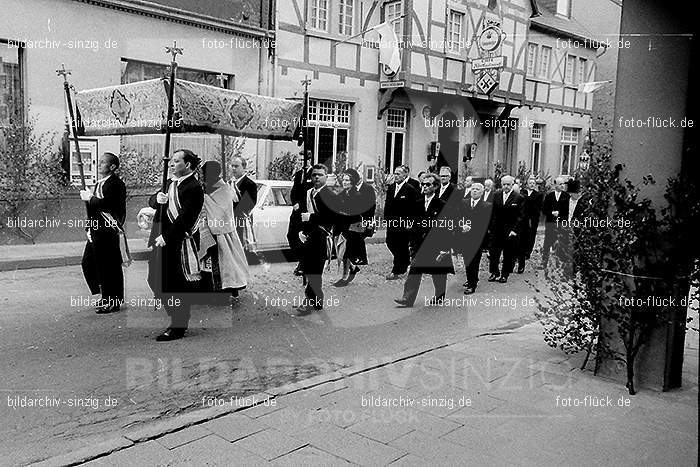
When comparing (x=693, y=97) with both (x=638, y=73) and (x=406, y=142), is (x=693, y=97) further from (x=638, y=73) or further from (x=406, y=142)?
(x=406, y=142)

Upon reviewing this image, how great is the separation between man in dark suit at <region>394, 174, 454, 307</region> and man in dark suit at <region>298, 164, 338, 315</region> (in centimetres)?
121

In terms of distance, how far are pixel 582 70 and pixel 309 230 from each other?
24505mm

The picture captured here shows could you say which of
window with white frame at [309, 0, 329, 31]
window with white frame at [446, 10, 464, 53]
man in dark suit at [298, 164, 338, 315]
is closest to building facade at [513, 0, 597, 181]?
window with white frame at [446, 10, 464, 53]

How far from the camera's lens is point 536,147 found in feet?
90.5

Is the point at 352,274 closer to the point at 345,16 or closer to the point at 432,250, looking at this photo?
the point at 432,250

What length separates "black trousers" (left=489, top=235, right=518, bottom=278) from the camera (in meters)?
11.2

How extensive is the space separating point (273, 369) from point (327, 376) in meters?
0.64

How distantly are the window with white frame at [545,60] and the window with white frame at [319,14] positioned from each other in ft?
37.8

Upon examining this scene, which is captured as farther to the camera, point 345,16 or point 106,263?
point 345,16

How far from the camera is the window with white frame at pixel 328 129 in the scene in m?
18.6

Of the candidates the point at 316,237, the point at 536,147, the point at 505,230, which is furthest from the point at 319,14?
the point at 536,147

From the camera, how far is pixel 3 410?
15.8ft

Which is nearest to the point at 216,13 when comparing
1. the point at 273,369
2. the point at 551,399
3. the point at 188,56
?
the point at 188,56

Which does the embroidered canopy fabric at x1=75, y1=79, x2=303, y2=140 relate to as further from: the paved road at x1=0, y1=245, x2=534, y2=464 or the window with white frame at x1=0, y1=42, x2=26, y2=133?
the window with white frame at x1=0, y1=42, x2=26, y2=133
